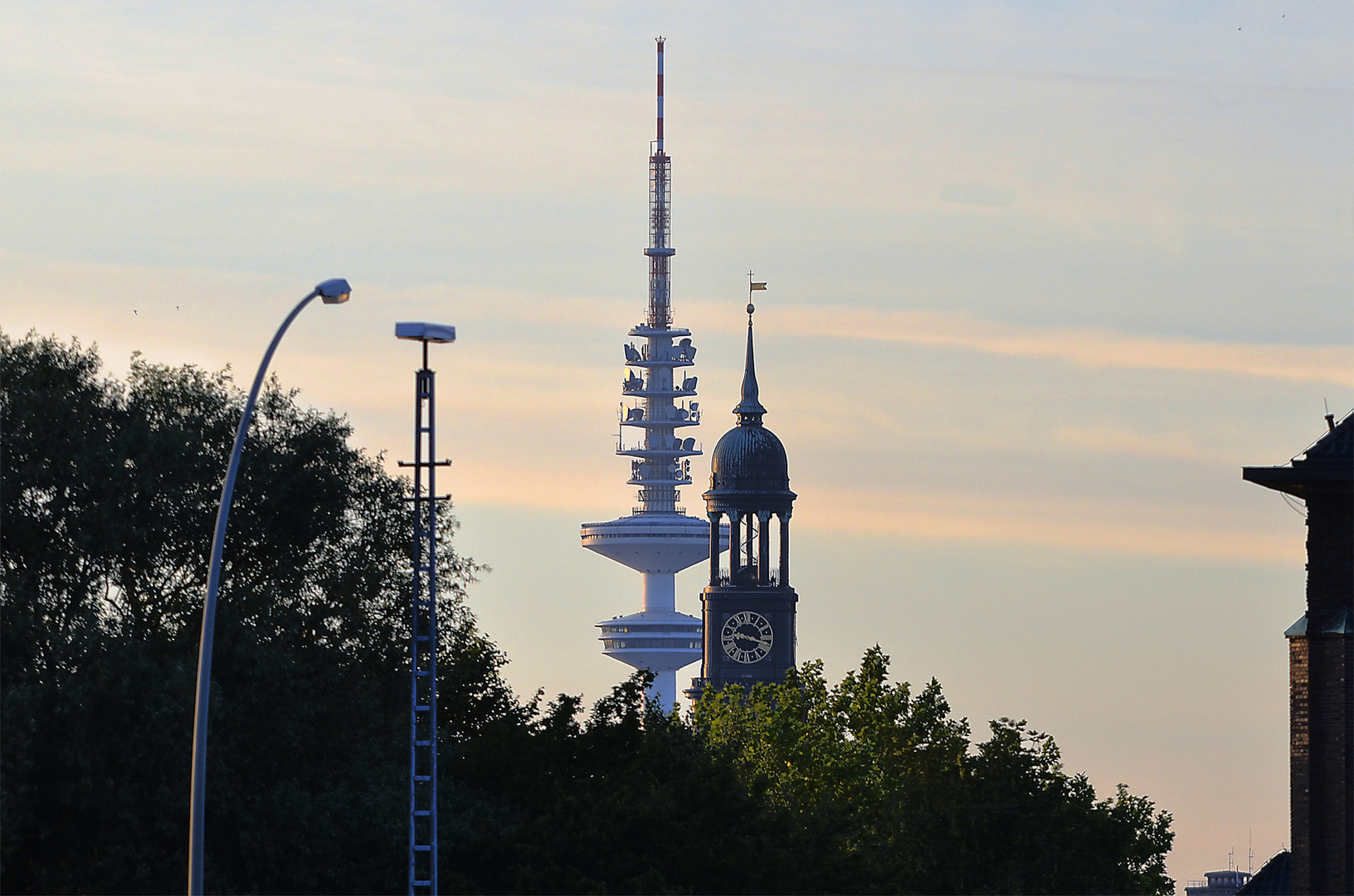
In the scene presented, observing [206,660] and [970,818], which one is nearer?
[206,660]

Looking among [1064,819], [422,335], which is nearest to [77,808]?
[422,335]

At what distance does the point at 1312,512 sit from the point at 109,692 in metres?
23.4

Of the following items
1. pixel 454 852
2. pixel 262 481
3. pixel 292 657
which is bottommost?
pixel 454 852

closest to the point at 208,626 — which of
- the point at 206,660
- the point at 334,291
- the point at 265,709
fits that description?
the point at 206,660

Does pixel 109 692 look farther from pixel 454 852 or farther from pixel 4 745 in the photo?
pixel 454 852

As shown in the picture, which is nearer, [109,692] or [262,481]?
[109,692]

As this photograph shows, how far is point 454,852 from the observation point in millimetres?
51281

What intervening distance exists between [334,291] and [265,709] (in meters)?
17.5

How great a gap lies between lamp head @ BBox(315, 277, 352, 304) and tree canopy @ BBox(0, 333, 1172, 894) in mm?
15360

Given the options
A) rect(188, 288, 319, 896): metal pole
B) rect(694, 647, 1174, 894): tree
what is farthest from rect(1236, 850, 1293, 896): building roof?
rect(188, 288, 319, 896): metal pole

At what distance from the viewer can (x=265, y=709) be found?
166 ft

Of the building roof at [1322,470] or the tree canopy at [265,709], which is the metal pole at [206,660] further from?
the building roof at [1322,470]

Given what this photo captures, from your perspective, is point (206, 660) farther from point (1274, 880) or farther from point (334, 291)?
point (1274, 880)

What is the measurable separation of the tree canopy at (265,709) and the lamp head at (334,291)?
1536 centimetres
